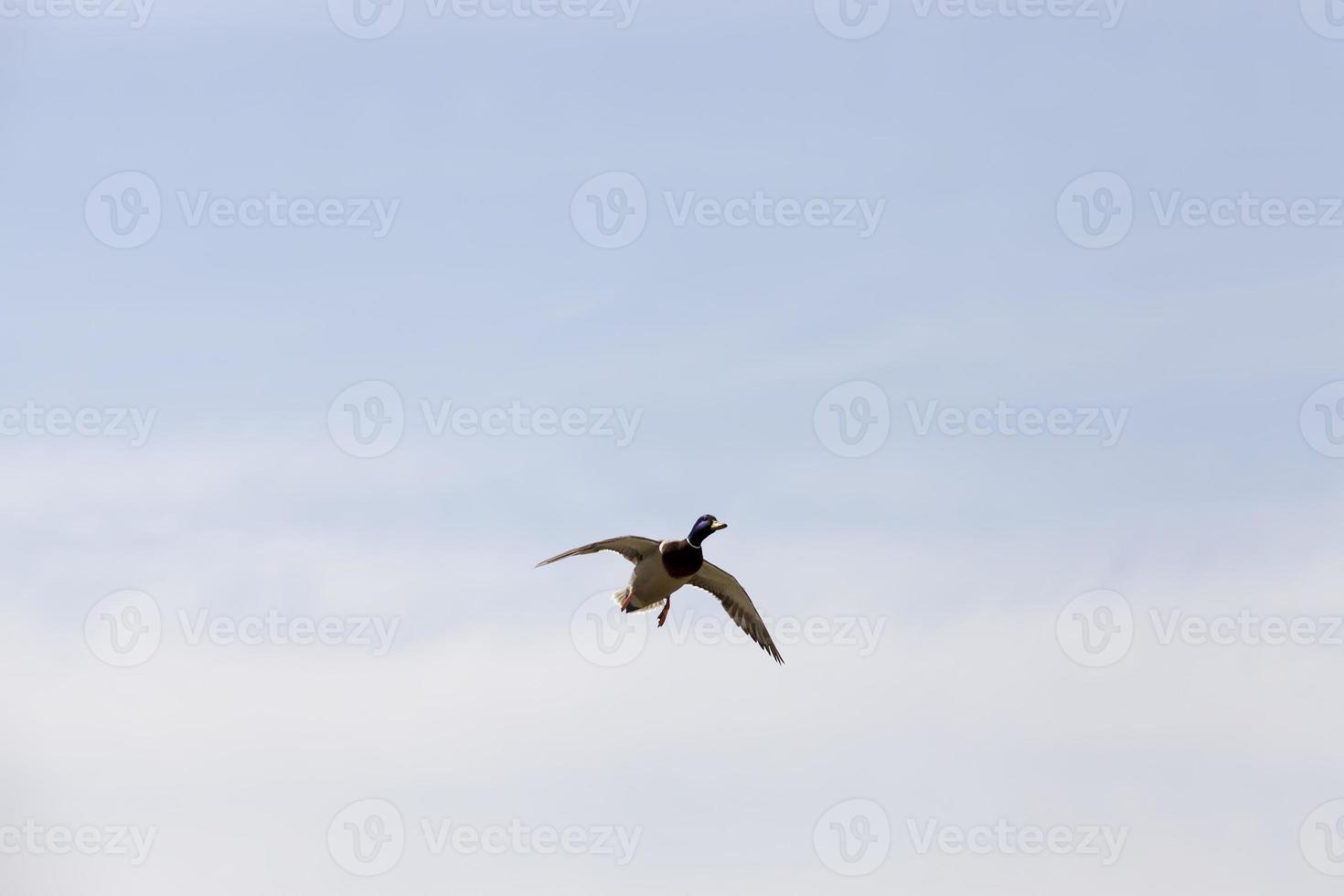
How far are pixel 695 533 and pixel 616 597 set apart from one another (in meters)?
3.59

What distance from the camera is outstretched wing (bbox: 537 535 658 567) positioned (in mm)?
39062

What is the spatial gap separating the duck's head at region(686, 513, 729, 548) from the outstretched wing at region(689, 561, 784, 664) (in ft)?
10.1

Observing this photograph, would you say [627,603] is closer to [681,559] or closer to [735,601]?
[681,559]

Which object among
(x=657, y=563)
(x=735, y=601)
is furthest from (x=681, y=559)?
(x=735, y=601)

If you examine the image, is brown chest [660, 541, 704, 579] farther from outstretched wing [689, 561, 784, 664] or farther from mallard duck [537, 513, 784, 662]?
outstretched wing [689, 561, 784, 664]

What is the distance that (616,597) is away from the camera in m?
41.7

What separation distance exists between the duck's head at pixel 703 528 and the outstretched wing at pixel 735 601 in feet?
10.1

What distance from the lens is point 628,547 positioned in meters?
40.1

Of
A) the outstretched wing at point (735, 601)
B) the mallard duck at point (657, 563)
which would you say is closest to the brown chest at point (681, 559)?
the mallard duck at point (657, 563)

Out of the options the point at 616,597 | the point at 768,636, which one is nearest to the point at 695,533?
the point at 616,597

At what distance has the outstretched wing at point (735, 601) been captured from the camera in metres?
43.1

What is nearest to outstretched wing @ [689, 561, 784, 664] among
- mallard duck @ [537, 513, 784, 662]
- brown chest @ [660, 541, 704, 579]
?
mallard duck @ [537, 513, 784, 662]

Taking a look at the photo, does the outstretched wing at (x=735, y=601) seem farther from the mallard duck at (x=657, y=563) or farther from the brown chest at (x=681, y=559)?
the brown chest at (x=681, y=559)

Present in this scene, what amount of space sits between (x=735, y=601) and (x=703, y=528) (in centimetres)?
537
